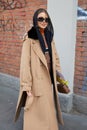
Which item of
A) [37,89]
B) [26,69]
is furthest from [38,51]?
[37,89]

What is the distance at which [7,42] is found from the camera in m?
6.07

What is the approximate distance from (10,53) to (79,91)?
7.37ft

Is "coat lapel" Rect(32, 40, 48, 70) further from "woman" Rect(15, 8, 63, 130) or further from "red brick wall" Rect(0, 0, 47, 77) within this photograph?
"red brick wall" Rect(0, 0, 47, 77)

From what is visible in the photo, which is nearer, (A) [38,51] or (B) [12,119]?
(A) [38,51]

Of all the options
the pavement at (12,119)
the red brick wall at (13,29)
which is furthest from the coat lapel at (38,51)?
the red brick wall at (13,29)

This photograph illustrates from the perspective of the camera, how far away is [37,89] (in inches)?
133

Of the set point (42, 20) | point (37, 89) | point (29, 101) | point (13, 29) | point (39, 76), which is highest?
point (42, 20)

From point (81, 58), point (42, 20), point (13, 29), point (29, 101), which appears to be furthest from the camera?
point (13, 29)

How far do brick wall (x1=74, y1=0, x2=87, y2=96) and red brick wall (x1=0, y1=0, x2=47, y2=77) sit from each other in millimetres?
1358

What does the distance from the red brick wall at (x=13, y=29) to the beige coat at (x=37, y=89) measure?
2175 mm

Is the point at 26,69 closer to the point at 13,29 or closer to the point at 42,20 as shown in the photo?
the point at 42,20

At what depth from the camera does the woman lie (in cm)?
330

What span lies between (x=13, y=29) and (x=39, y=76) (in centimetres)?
279

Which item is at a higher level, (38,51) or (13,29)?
(13,29)
